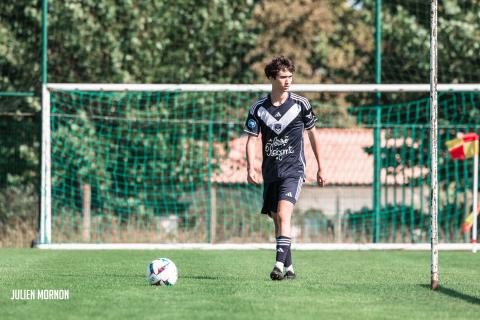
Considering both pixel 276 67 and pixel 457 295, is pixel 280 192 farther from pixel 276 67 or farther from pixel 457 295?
pixel 457 295

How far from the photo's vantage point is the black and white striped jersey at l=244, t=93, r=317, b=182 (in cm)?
919

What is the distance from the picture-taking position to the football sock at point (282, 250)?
8.72 m

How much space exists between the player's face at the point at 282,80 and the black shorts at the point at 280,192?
2.76 ft

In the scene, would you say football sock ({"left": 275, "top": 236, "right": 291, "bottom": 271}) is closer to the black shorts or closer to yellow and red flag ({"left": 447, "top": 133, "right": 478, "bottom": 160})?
the black shorts

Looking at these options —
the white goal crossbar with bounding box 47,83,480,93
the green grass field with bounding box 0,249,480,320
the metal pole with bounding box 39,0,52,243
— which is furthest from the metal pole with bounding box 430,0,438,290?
the metal pole with bounding box 39,0,52,243

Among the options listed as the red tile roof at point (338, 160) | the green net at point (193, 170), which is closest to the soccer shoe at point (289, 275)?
the green net at point (193, 170)

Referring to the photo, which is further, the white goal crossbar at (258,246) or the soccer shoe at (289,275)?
the white goal crossbar at (258,246)

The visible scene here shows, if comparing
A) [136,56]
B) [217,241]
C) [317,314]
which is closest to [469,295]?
[317,314]

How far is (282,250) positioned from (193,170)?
8.17m

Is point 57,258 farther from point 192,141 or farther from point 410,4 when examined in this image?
point 410,4

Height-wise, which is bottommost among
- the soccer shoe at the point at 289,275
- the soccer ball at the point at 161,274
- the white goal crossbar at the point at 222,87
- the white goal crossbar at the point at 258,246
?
the white goal crossbar at the point at 258,246

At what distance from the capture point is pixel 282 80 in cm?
904

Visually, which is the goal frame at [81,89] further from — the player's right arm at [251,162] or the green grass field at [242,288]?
the player's right arm at [251,162]

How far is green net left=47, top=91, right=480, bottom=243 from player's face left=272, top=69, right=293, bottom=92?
6.74 metres
